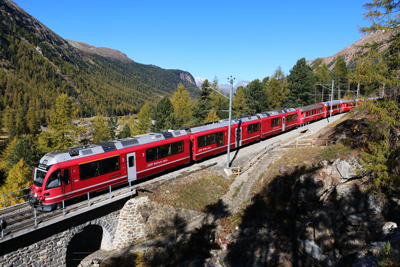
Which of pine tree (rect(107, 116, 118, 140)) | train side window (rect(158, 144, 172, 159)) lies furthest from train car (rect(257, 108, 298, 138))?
pine tree (rect(107, 116, 118, 140))

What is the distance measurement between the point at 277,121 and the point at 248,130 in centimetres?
713

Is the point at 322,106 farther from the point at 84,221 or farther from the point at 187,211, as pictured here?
the point at 84,221

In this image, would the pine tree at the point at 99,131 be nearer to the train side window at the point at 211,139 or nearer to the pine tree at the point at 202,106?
the pine tree at the point at 202,106

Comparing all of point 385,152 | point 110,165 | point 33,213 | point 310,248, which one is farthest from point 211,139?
point 33,213

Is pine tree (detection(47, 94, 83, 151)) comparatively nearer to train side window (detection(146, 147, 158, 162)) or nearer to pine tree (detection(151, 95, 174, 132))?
train side window (detection(146, 147, 158, 162))

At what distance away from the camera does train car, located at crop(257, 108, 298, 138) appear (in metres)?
29.7

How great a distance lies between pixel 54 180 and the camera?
43.9 feet

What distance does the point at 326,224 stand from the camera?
40.4 ft

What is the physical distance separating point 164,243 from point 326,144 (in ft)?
51.6

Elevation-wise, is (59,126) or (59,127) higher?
(59,126)

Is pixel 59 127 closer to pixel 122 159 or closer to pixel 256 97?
pixel 122 159

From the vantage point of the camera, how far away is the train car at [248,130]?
2606 centimetres

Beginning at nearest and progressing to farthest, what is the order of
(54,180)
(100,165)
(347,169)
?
(54,180) < (347,169) < (100,165)

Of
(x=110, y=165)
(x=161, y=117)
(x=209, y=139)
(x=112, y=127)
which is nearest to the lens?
(x=110, y=165)
